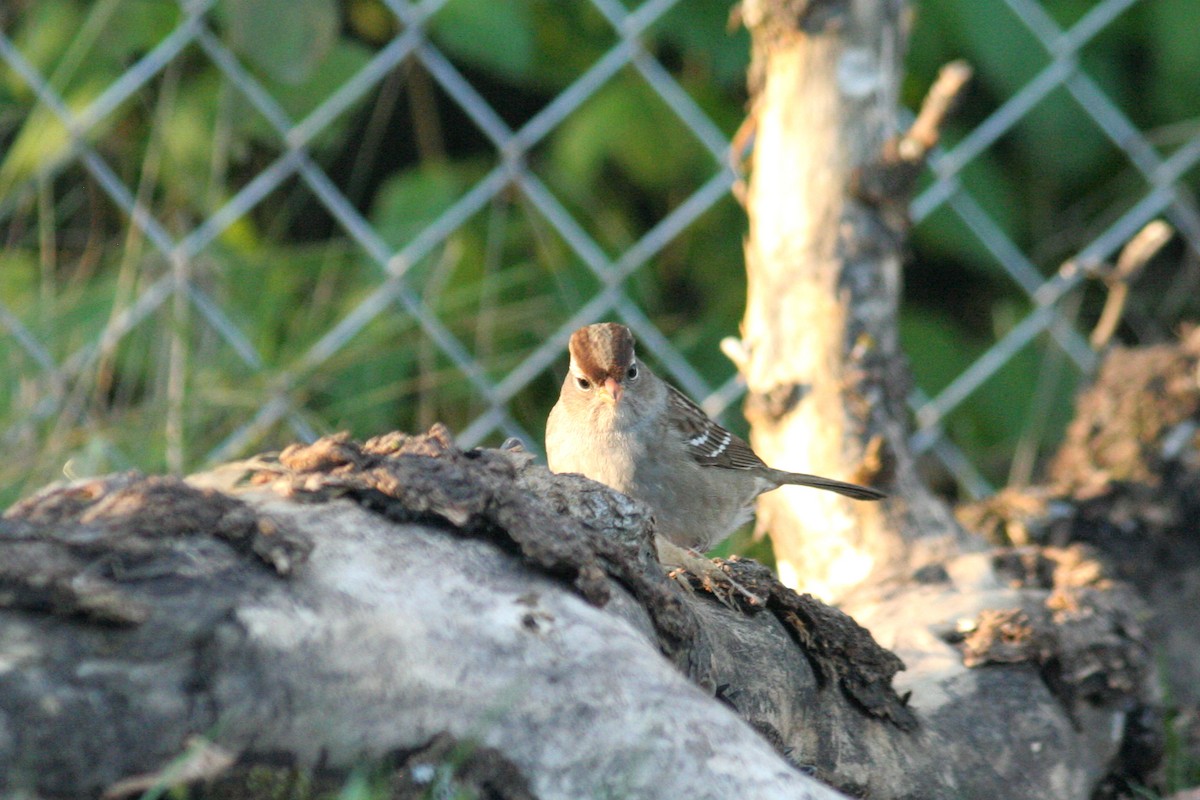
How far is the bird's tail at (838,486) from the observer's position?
9.45 feet

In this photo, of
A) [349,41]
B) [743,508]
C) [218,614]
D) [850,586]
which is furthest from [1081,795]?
[349,41]

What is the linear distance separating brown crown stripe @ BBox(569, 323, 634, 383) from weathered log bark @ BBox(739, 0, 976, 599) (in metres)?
0.32

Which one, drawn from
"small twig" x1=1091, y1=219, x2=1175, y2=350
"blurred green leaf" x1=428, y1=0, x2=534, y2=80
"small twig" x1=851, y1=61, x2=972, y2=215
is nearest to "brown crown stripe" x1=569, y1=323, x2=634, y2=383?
"small twig" x1=851, y1=61, x2=972, y2=215

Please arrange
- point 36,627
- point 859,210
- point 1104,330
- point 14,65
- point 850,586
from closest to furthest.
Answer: point 36,627 → point 850,586 → point 859,210 → point 1104,330 → point 14,65

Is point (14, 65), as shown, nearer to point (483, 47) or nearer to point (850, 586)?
point (483, 47)

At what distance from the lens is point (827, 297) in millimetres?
3049

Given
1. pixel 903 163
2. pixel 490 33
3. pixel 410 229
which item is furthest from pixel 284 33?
pixel 903 163

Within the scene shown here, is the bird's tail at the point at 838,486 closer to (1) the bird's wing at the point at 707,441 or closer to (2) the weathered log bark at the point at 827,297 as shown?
(2) the weathered log bark at the point at 827,297

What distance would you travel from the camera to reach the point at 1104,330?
11.2 ft

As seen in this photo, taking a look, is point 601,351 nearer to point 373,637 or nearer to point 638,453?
point 638,453

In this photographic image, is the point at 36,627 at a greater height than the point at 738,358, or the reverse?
the point at 738,358

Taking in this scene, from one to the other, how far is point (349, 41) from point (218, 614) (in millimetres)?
3013

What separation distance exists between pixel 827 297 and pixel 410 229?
1.31 m

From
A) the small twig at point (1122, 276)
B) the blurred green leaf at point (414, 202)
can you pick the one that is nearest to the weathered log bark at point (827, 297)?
the small twig at point (1122, 276)
